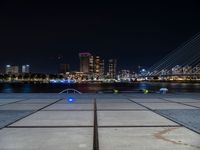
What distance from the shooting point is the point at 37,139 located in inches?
353

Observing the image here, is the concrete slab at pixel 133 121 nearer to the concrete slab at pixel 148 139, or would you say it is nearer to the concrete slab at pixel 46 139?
Answer: the concrete slab at pixel 148 139

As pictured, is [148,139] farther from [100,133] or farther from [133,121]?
[133,121]

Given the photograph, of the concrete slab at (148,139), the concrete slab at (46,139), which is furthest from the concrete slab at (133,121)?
the concrete slab at (46,139)

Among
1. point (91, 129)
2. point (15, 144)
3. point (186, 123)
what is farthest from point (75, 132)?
point (186, 123)

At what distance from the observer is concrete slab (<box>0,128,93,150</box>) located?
8116 mm

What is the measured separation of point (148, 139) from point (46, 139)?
2551 mm

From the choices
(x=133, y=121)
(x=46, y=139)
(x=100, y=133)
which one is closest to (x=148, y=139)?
(x=100, y=133)

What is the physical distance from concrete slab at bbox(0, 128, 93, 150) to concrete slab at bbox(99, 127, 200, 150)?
1.51 ft

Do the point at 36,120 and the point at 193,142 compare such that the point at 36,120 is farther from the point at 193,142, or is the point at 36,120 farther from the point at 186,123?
the point at 193,142

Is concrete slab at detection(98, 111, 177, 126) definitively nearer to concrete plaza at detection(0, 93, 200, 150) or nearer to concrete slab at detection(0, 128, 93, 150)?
concrete plaza at detection(0, 93, 200, 150)

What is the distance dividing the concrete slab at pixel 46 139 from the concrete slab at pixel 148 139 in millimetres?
461

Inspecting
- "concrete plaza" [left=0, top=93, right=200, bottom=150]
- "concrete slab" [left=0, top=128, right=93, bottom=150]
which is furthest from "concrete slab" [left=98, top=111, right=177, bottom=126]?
"concrete slab" [left=0, top=128, right=93, bottom=150]

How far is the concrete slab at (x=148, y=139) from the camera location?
8117 mm

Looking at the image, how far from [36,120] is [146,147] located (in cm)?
578
